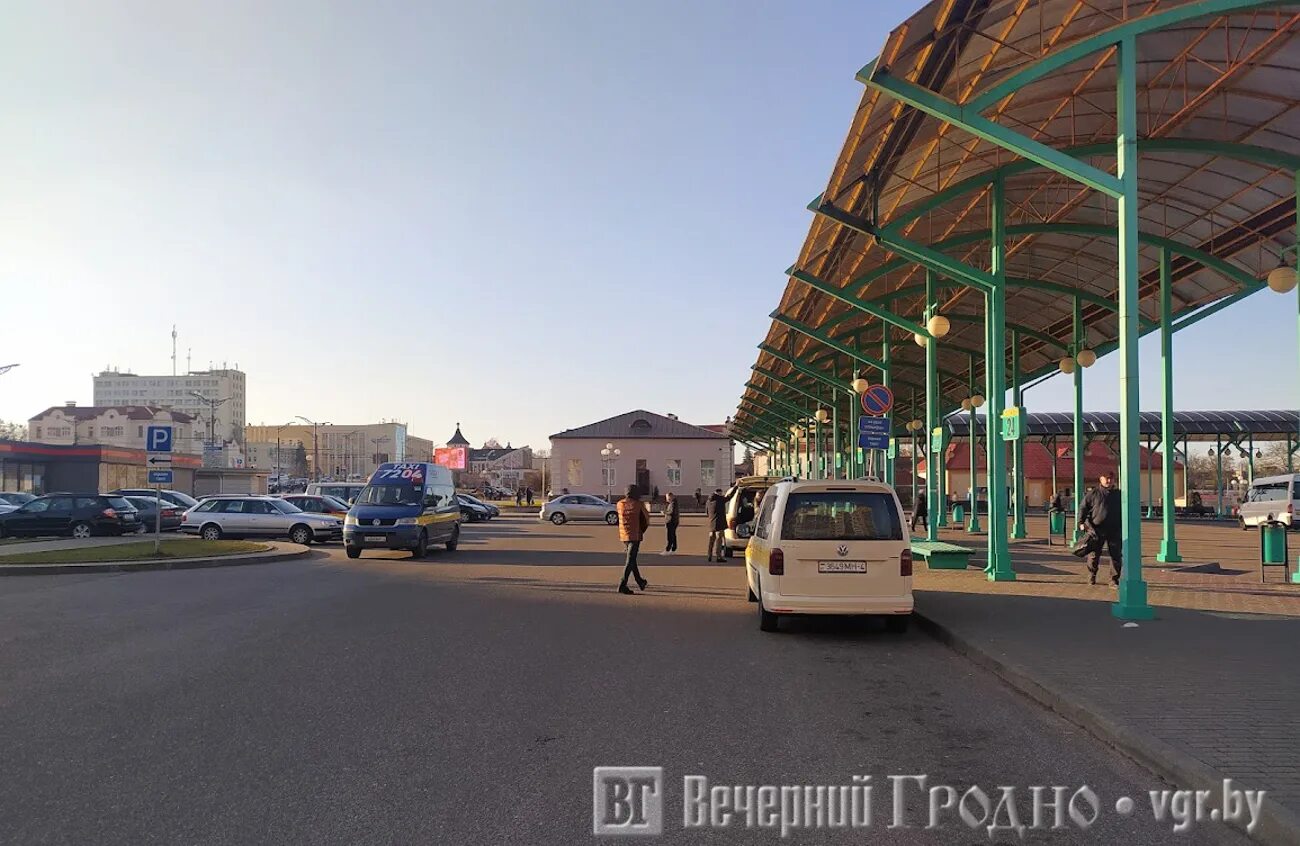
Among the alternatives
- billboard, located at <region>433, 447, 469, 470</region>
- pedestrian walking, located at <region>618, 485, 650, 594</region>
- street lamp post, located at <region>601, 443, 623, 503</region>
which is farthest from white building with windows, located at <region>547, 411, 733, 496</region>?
pedestrian walking, located at <region>618, 485, 650, 594</region>

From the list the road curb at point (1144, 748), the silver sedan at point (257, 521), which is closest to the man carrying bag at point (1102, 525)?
the road curb at point (1144, 748)

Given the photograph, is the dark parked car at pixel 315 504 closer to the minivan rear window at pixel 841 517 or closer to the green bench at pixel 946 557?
the green bench at pixel 946 557

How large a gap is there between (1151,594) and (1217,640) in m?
4.26

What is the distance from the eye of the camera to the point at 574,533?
3669 cm

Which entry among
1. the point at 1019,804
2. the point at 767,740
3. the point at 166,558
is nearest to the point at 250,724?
the point at 767,740

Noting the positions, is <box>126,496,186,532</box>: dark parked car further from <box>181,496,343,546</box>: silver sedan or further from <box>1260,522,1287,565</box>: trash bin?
<box>1260,522,1287,565</box>: trash bin

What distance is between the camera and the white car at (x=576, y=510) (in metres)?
45.9

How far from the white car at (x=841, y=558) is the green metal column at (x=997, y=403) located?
19.5ft

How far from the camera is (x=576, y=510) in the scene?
151 ft

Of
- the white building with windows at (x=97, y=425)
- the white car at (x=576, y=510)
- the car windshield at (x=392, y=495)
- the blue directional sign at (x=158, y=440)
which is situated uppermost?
the white building with windows at (x=97, y=425)

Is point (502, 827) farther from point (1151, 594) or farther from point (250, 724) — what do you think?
point (1151, 594)

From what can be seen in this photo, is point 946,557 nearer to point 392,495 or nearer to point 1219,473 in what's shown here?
point 392,495

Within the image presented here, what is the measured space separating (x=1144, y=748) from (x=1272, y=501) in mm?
35203

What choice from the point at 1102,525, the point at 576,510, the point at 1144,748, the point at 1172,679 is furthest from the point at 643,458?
the point at 1144,748
